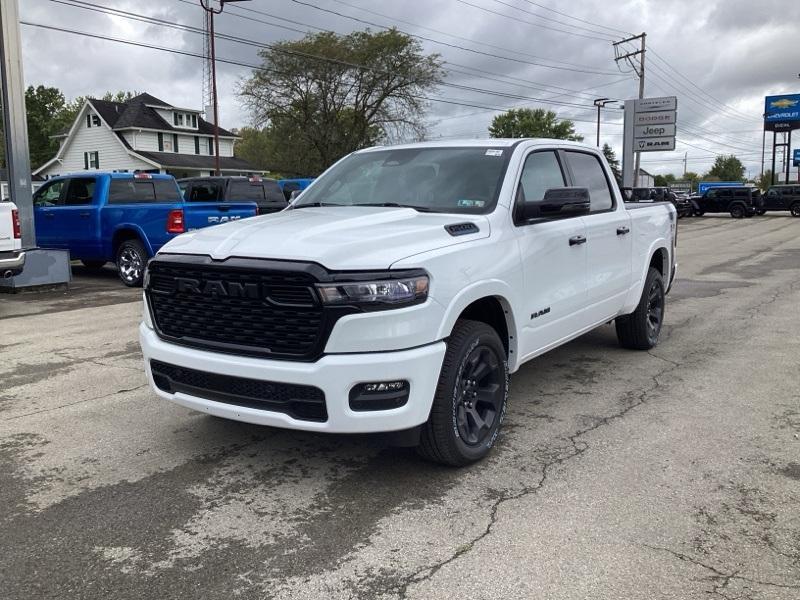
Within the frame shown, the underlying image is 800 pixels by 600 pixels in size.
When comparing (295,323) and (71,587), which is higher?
(295,323)

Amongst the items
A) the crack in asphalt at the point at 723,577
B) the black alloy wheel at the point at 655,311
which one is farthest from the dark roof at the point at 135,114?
the crack in asphalt at the point at 723,577

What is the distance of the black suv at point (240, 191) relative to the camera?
15.4 metres

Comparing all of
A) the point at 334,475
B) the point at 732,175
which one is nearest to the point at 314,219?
the point at 334,475

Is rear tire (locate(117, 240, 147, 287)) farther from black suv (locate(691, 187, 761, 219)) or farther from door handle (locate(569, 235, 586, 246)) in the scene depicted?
black suv (locate(691, 187, 761, 219))

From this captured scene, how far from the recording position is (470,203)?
15.1ft

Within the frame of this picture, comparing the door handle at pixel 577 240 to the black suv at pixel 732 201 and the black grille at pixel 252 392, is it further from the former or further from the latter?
the black suv at pixel 732 201

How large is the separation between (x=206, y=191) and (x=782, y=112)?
76.2 metres

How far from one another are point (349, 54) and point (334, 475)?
4606 cm

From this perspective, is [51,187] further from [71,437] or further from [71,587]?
[71,587]

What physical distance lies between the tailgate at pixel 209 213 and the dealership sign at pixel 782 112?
77476 mm

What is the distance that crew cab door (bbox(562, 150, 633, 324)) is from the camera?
5590mm

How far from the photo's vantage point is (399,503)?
3.70 metres

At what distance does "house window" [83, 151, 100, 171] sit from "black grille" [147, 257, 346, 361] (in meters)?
52.7

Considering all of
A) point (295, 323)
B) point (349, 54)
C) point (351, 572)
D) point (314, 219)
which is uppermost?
point (349, 54)
